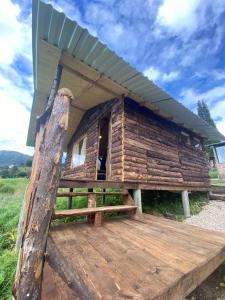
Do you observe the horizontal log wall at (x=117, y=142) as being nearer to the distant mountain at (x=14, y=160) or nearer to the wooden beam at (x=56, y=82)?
the wooden beam at (x=56, y=82)

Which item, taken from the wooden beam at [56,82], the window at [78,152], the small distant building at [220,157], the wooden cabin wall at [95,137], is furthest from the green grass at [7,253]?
the small distant building at [220,157]

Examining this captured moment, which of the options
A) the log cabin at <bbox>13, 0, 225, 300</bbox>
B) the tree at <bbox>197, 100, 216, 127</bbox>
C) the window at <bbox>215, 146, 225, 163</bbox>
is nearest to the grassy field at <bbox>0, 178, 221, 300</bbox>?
the log cabin at <bbox>13, 0, 225, 300</bbox>

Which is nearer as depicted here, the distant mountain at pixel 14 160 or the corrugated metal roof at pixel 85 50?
the corrugated metal roof at pixel 85 50

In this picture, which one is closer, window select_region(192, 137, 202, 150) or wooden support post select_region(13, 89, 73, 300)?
wooden support post select_region(13, 89, 73, 300)

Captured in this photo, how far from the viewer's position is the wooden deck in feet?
3.71

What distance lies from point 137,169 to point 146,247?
333cm

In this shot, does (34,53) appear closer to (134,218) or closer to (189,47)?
(134,218)

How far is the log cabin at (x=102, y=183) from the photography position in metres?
1.22

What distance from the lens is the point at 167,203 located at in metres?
6.81

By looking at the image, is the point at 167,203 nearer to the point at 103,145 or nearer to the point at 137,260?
the point at 103,145

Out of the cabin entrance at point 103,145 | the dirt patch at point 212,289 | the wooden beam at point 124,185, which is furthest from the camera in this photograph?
the cabin entrance at point 103,145

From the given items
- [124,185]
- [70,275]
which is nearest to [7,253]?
[70,275]

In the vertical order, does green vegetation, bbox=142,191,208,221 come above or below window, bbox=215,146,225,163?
below

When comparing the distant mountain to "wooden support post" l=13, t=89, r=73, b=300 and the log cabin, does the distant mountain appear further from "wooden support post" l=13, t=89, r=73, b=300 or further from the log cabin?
"wooden support post" l=13, t=89, r=73, b=300
